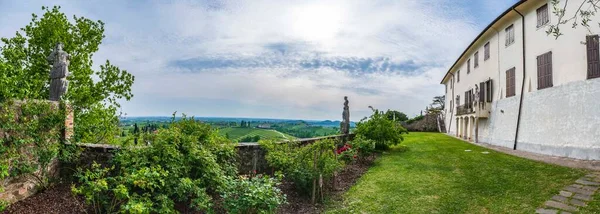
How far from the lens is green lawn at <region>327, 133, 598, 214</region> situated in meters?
6.64

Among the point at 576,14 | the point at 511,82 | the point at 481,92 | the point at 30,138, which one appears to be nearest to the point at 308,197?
the point at 30,138

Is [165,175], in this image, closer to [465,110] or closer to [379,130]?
[379,130]

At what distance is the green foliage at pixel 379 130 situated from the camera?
13.9 metres

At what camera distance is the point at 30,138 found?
6102mm

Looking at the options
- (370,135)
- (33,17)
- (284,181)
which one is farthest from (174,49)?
(370,135)

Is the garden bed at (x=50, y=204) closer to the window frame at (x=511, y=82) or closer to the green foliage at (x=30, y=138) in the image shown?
the green foliage at (x=30, y=138)

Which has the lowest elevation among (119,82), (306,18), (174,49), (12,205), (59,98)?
(12,205)

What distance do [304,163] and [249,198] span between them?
8.50 feet

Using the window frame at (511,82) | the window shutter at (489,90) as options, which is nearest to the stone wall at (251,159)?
the window frame at (511,82)

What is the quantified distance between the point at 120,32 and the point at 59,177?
632 centimetres

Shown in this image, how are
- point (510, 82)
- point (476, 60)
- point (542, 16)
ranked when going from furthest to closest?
1. point (476, 60)
2. point (510, 82)
3. point (542, 16)

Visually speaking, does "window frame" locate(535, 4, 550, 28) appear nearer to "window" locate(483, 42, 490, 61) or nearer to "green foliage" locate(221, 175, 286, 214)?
"window" locate(483, 42, 490, 61)

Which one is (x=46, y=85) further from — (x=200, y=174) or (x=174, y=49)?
(x=200, y=174)

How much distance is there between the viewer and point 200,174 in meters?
6.12
